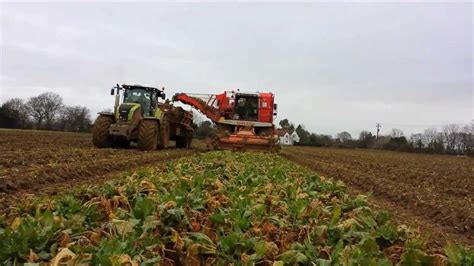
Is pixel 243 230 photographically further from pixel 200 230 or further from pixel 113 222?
pixel 113 222

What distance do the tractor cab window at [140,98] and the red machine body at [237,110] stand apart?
2.98m

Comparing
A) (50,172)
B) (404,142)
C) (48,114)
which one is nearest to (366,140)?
(404,142)

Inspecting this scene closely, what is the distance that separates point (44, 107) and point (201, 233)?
94050mm

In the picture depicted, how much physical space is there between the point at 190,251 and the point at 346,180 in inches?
409

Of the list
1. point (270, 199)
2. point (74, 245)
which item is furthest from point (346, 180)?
point (74, 245)

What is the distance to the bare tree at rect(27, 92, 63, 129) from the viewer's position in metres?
86.2

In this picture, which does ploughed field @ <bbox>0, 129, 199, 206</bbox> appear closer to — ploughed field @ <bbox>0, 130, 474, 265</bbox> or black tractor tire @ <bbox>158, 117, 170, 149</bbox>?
ploughed field @ <bbox>0, 130, 474, 265</bbox>

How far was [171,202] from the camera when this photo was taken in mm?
4383

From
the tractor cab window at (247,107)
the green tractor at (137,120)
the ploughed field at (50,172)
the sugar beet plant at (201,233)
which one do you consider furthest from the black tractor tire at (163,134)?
the sugar beet plant at (201,233)

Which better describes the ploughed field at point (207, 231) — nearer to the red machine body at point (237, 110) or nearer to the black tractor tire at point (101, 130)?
the black tractor tire at point (101, 130)

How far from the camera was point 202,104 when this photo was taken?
22.2m

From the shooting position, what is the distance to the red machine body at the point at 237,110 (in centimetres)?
2116

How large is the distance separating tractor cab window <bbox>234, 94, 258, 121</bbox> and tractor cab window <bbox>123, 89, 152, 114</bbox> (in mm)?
4449

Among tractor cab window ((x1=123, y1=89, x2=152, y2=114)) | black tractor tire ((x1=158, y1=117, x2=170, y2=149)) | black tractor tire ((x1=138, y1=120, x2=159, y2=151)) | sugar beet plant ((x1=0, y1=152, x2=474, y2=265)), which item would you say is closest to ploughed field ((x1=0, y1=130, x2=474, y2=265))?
sugar beet plant ((x1=0, y1=152, x2=474, y2=265))
